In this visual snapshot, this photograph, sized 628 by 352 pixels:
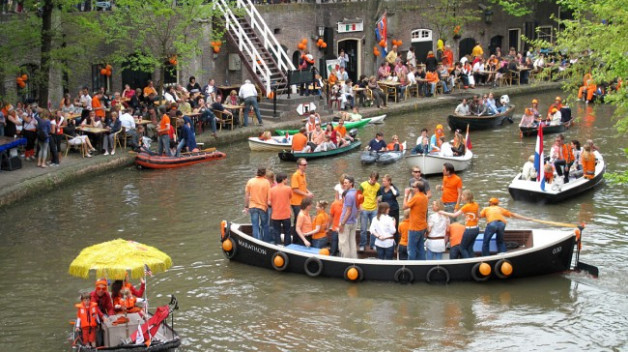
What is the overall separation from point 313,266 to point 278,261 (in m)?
0.65

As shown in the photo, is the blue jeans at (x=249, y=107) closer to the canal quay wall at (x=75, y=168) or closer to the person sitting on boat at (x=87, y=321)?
the canal quay wall at (x=75, y=168)

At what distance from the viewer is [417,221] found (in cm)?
1648

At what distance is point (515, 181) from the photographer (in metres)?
22.7

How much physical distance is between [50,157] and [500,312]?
14772mm

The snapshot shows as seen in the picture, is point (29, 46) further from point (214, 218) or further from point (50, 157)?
point (214, 218)

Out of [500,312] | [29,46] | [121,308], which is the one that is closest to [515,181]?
[500,312]

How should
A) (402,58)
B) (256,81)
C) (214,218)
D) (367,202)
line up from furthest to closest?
(402,58)
(256,81)
(214,218)
(367,202)

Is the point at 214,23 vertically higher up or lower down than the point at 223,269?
higher up

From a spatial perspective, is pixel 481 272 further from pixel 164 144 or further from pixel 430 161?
pixel 164 144

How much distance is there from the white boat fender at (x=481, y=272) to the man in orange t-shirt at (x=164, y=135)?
498 inches

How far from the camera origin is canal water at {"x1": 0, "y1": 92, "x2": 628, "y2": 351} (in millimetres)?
14617

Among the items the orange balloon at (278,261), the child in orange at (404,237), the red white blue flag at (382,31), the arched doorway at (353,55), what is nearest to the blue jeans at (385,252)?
the child in orange at (404,237)

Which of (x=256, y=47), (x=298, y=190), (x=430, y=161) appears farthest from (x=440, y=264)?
(x=256, y=47)

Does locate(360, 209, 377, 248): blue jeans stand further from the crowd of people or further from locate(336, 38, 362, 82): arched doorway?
locate(336, 38, 362, 82): arched doorway
